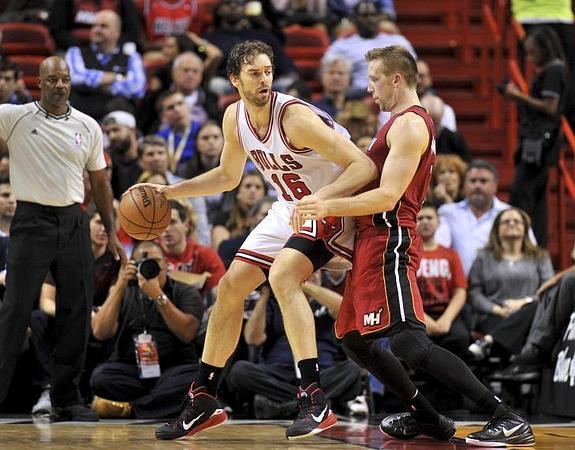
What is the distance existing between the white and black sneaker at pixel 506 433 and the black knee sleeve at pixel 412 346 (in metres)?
0.43

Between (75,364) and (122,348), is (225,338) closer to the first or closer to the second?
(75,364)

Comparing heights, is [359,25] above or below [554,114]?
above

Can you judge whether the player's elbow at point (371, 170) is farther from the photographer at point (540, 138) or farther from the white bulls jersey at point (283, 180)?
the photographer at point (540, 138)

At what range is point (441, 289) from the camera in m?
8.71

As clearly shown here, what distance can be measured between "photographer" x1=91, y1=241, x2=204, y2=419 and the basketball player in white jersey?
6.02ft

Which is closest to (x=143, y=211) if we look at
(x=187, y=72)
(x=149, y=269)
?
(x=149, y=269)

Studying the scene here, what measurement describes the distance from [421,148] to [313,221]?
2.03ft

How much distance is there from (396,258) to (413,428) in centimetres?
93

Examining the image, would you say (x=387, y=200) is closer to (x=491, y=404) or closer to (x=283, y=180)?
(x=283, y=180)

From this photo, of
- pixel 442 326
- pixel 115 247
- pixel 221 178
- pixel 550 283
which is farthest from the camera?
pixel 442 326

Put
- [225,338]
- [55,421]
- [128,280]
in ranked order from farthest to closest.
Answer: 1. [128,280]
2. [55,421]
3. [225,338]

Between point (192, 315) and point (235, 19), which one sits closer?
point (192, 315)

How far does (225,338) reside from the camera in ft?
19.6

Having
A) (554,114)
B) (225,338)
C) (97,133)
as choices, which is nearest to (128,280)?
(97,133)
